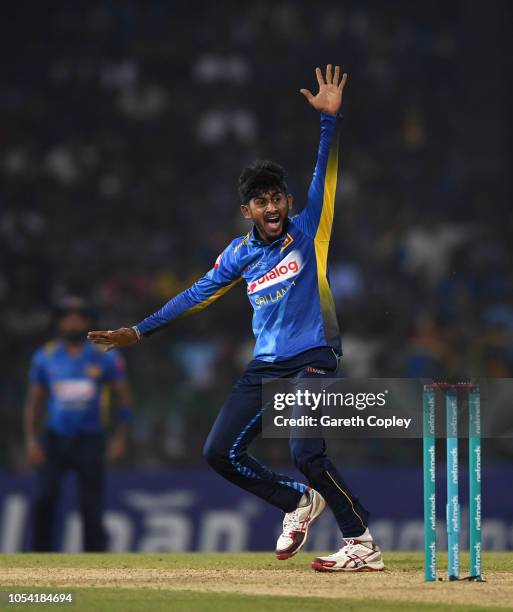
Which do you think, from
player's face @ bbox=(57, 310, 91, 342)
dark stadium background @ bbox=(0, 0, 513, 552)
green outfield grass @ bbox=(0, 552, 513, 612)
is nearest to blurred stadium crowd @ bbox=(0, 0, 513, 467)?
dark stadium background @ bbox=(0, 0, 513, 552)

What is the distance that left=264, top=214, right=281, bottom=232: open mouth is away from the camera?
7207 mm

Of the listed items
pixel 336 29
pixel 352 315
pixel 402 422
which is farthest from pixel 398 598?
pixel 336 29

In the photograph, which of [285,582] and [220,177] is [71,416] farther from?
[220,177]

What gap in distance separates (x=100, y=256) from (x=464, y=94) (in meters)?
6.06

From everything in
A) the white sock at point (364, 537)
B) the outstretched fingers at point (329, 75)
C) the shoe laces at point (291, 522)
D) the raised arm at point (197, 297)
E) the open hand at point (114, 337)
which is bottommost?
the white sock at point (364, 537)

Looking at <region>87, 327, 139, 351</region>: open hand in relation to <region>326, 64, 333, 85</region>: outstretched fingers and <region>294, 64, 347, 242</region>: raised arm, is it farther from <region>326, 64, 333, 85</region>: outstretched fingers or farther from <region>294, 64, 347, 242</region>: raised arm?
<region>326, 64, 333, 85</region>: outstretched fingers

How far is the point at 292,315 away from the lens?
7.22m

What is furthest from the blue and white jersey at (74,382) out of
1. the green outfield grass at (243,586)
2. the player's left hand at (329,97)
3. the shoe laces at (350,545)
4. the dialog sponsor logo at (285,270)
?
the player's left hand at (329,97)

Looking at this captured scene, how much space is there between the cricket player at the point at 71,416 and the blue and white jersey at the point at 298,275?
4290mm

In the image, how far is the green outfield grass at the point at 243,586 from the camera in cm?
604

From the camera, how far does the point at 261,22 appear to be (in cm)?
2050

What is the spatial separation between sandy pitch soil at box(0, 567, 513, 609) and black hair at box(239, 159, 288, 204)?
2.02 metres

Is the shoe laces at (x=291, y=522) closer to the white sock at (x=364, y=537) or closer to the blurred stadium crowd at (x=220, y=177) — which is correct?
the white sock at (x=364, y=537)

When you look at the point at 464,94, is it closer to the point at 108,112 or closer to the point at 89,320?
the point at 108,112
